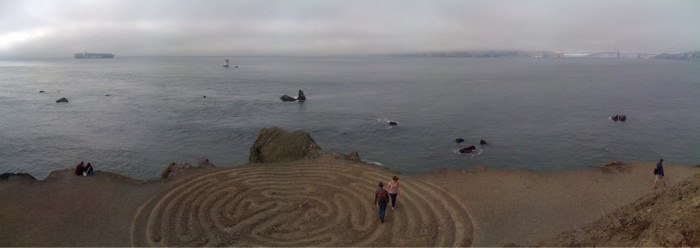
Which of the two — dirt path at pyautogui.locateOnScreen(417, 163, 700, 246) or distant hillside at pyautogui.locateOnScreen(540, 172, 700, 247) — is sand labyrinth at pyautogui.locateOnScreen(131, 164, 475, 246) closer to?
dirt path at pyautogui.locateOnScreen(417, 163, 700, 246)

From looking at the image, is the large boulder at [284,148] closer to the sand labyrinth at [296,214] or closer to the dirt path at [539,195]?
the sand labyrinth at [296,214]

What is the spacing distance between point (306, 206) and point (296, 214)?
943 millimetres

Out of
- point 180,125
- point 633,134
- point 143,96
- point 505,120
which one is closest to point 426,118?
point 505,120

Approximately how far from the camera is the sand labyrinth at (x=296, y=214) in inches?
710

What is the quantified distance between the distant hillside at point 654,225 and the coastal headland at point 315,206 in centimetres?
16

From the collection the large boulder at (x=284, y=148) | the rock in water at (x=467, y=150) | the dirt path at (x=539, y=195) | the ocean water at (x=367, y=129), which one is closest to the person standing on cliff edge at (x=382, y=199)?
the dirt path at (x=539, y=195)

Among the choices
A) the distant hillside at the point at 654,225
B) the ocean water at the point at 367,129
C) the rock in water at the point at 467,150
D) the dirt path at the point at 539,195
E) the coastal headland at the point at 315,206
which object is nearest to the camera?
the distant hillside at the point at 654,225

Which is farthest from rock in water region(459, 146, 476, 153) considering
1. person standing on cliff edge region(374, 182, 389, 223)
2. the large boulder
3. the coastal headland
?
person standing on cliff edge region(374, 182, 389, 223)

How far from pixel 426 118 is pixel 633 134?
26.3 meters

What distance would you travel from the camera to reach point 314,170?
2622 centimetres

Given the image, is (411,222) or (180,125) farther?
(180,125)

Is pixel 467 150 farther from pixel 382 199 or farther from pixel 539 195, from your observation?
pixel 382 199

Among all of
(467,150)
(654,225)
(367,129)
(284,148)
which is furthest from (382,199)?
(367,129)

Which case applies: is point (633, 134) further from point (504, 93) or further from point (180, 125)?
point (180, 125)
